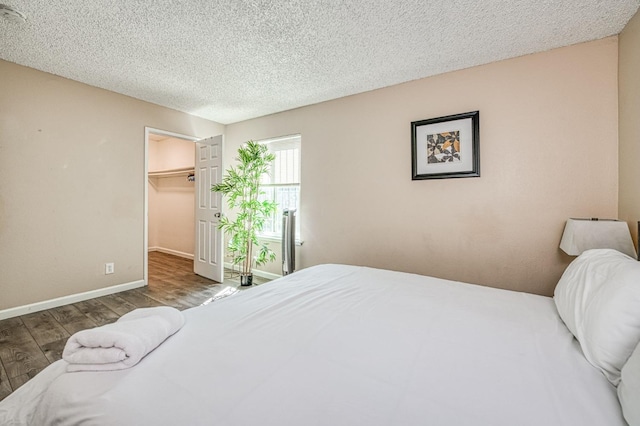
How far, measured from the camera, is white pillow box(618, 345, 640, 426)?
65 centimetres

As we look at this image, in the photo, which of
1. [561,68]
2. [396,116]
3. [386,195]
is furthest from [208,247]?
[561,68]

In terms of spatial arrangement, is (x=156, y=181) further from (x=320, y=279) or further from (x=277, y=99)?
(x=320, y=279)

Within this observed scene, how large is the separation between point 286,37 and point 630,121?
2.61 m

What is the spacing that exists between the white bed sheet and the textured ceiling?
2.01 meters

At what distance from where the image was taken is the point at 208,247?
4156mm

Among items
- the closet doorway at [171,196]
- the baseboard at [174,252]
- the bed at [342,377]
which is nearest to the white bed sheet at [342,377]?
the bed at [342,377]

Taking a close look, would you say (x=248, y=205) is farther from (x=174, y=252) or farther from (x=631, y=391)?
(x=631, y=391)

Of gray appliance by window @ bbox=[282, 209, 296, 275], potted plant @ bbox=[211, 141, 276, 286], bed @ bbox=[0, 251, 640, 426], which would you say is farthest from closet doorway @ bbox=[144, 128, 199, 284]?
bed @ bbox=[0, 251, 640, 426]

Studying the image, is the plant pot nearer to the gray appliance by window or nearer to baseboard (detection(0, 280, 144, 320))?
the gray appliance by window

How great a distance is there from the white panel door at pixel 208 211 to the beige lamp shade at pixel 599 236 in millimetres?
3843

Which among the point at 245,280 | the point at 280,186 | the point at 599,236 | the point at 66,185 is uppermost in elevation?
the point at 280,186

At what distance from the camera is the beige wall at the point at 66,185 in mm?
2729

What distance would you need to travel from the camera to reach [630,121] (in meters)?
1.90

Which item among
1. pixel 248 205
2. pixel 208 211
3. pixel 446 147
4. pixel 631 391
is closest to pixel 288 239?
pixel 248 205
